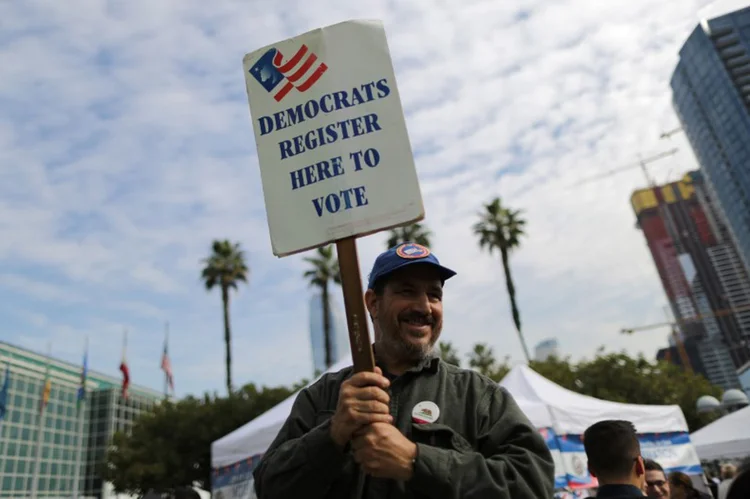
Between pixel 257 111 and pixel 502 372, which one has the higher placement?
pixel 502 372

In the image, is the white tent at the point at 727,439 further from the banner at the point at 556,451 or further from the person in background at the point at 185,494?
the person in background at the point at 185,494

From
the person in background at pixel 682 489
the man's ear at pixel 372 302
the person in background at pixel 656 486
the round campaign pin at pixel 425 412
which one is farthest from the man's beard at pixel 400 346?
the person in background at pixel 682 489

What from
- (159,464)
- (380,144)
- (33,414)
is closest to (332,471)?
(380,144)

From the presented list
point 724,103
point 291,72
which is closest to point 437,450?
point 291,72

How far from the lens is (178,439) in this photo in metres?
28.8

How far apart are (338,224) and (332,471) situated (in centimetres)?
86

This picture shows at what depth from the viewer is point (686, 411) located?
30891 mm

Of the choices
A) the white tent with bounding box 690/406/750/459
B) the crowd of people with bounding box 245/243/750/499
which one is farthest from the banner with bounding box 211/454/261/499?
the white tent with bounding box 690/406/750/459

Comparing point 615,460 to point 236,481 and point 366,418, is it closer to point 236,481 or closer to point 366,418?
point 366,418

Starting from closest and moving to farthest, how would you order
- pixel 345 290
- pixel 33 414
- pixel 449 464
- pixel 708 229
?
1. pixel 449 464
2. pixel 345 290
3. pixel 33 414
4. pixel 708 229

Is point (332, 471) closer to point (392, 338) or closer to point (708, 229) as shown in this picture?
point (392, 338)

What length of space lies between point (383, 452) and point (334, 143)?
1146mm

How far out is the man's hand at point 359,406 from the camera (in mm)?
1671

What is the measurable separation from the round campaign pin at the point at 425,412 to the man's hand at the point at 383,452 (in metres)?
0.30
